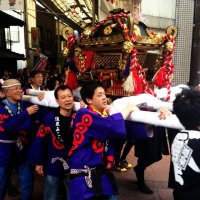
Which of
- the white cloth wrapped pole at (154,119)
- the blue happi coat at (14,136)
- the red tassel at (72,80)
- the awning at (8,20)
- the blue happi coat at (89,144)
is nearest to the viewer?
the white cloth wrapped pole at (154,119)

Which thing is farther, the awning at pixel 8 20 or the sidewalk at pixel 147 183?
the awning at pixel 8 20

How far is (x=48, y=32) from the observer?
26.1 m

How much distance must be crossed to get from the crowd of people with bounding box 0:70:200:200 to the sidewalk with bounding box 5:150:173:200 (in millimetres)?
698

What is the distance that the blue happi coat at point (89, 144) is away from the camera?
2.10 metres

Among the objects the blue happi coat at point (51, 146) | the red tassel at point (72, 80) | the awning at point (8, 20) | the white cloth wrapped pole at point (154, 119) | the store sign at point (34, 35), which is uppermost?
the awning at point (8, 20)

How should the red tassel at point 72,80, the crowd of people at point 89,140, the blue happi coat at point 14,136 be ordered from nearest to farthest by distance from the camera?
the crowd of people at point 89,140 < the blue happi coat at point 14,136 < the red tassel at point 72,80

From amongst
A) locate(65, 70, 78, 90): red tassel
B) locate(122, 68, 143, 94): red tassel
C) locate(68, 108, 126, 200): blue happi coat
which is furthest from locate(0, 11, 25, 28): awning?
locate(68, 108, 126, 200): blue happi coat

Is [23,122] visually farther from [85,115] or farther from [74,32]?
[74,32]

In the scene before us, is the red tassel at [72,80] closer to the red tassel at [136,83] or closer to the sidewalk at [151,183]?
the red tassel at [136,83]

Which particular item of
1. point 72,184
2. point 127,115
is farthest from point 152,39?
point 72,184

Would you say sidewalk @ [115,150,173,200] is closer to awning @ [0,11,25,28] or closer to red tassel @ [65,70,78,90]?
red tassel @ [65,70,78,90]

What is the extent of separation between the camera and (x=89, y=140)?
2.19m

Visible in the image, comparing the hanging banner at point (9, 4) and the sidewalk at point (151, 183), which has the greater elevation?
the hanging banner at point (9, 4)

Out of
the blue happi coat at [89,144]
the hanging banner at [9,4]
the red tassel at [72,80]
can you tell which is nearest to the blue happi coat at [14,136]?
the blue happi coat at [89,144]
